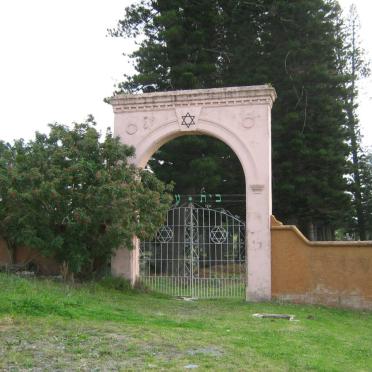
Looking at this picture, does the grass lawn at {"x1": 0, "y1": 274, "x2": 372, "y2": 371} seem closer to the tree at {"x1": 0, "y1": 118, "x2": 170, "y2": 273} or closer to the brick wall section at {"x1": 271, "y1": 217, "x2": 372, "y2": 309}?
the brick wall section at {"x1": 271, "y1": 217, "x2": 372, "y2": 309}

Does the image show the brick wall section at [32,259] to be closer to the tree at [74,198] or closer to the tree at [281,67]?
the tree at [74,198]

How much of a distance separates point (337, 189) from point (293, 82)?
4.95 meters

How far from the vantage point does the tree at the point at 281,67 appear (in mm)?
21516

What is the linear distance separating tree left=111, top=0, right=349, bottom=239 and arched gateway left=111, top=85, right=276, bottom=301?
7603 mm

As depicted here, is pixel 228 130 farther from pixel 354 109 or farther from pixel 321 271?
pixel 354 109

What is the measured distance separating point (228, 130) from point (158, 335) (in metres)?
6.71

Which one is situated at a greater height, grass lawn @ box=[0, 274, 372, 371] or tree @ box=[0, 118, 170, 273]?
tree @ box=[0, 118, 170, 273]

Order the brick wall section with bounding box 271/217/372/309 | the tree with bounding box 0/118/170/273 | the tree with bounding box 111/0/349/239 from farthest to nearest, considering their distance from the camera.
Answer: the tree with bounding box 111/0/349/239 < the brick wall section with bounding box 271/217/372/309 < the tree with bounding box 0/118/170/273

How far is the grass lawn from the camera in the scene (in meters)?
5.73

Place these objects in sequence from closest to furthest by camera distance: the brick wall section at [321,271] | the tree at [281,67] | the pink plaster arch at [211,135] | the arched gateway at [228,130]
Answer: the brick wall section at [321,271], the arched gateway at [228,130], the pink plaster arch at [211,135], the tree at [281,67]

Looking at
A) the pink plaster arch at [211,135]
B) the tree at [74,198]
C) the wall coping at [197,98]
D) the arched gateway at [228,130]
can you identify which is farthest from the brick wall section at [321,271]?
the wall coping at [197,98]

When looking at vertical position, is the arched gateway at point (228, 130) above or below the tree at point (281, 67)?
below

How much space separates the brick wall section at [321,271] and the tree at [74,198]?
114 inches

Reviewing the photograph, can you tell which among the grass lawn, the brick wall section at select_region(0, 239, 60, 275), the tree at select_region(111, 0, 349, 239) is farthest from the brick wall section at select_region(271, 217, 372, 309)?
the tree at select_region(111, 0, 349, 239)
